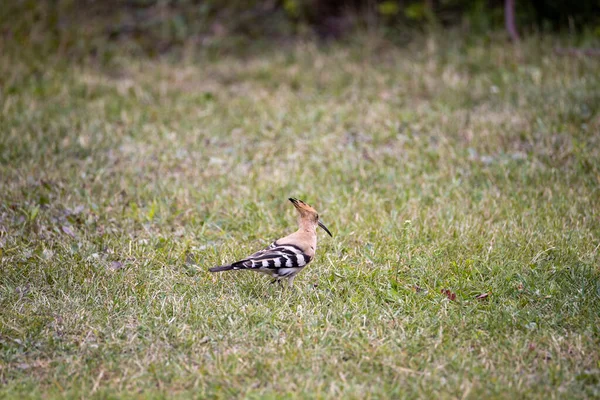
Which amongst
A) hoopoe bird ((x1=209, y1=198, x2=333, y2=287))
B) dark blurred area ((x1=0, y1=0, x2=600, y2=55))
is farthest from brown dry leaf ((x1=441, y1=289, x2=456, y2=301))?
dark blurred area ((x1=0, y1=0, x2=600, y2=55))

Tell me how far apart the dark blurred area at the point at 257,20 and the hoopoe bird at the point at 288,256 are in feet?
22.5

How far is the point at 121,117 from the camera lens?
8.63 meters

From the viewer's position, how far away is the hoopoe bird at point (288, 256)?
14.0 ft

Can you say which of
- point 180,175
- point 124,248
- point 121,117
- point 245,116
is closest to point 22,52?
point 121,117

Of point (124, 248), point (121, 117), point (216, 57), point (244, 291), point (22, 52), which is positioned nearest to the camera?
point (244, 291)

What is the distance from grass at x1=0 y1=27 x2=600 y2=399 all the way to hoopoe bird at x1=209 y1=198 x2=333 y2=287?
21cm

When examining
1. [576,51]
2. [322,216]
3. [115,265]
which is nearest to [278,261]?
[115,265]

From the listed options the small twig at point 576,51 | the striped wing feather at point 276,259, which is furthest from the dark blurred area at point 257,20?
the striped wing feather at point 276,259

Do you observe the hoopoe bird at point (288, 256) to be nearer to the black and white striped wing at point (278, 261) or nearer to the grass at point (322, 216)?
the black and white striped wing at point (278, 261)

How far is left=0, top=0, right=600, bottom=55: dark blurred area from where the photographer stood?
427 inches

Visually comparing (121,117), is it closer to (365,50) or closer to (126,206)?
(126,206)

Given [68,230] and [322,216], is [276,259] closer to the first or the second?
[322,216]

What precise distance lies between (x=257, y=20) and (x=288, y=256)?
855 centimetres

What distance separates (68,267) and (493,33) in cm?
793
